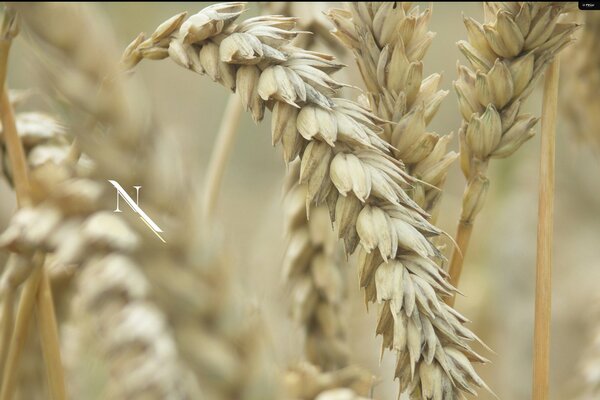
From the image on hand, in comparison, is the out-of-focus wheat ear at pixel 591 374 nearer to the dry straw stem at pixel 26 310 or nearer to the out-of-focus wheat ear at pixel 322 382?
the out-of-focus wheat ear at pixel 322 382

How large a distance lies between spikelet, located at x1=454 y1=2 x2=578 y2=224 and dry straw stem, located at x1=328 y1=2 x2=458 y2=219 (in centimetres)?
2

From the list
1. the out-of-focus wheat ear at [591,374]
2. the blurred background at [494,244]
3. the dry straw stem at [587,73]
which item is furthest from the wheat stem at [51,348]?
the dry straw stem at [587,73]

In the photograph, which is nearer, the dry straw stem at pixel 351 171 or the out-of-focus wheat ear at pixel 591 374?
the dry straw stem at pixel 351 171

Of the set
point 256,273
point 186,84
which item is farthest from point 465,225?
point 186,84

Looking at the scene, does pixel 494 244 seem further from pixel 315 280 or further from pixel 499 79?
pixel 499 79

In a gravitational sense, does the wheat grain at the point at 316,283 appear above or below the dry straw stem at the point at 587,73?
below

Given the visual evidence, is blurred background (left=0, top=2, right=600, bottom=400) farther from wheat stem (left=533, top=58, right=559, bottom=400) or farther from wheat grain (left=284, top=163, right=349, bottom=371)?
wheat stem (left=533, top=58, right=559, bottom=400)

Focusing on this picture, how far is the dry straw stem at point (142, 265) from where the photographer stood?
0.94ft

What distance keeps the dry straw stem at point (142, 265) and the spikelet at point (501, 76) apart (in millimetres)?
198

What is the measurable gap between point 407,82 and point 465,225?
0.09m

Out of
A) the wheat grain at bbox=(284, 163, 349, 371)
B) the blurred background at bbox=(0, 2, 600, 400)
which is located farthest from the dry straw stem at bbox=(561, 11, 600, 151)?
the wheat grain at bbox=(284, 163, 349, 371)

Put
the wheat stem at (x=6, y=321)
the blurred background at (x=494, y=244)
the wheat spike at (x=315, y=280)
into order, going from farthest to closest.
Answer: the blurred background at (x=494, y=244) < the wheat spike at (x=315, y=280) < the wheat stem at (x=6, y=321)

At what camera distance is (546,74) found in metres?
0.52

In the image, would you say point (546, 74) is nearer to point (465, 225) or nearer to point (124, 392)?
point (465, 225)
